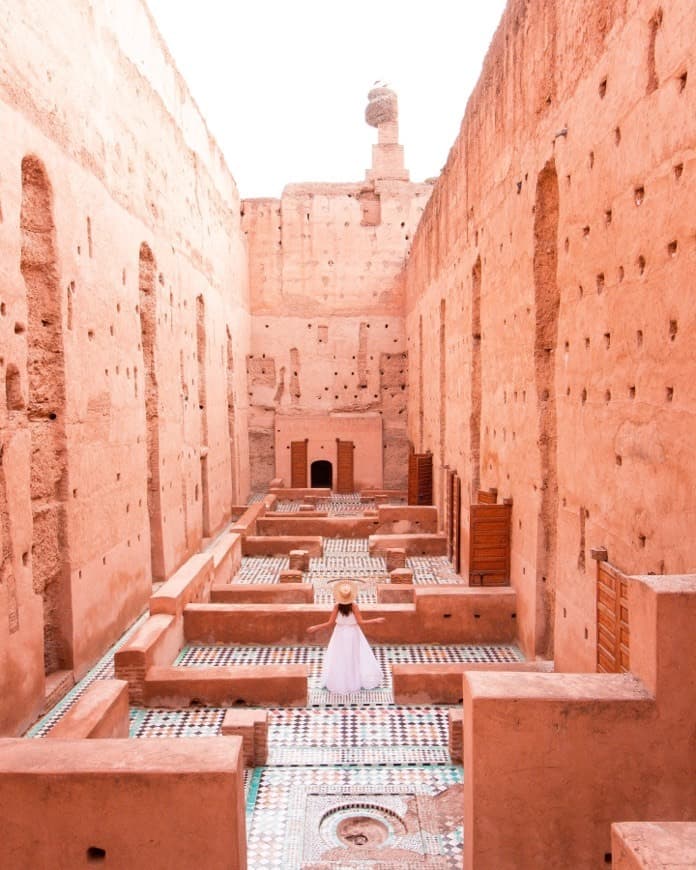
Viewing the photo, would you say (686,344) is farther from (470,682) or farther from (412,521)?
(412,521)

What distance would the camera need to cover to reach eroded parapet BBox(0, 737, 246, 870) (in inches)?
140

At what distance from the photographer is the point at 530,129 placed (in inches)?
313

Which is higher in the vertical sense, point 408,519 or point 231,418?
point 231,418

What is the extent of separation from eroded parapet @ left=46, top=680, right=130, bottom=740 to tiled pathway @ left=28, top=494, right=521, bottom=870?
40cm

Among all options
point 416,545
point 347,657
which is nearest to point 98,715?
point 347,657

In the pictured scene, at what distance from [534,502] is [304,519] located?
A: 6976 millimetres

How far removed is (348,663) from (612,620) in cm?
269

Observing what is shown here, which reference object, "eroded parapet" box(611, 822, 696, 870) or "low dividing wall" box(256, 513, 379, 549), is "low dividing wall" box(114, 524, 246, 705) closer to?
"low dividing wall" box(256, 513, 379, 549)

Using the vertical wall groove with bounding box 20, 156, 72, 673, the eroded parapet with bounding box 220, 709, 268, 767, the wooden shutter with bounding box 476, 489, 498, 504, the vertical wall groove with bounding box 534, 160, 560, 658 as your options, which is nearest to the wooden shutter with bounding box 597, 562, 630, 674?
the vertical wall groove with bounding box 534, 160, 560, 658

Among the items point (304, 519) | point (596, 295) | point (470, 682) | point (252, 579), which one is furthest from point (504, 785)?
point (304, 519)

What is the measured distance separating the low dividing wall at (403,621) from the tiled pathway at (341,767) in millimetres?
151

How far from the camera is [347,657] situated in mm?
7277

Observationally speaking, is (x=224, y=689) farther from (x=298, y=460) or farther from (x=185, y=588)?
(x=298, y=460)

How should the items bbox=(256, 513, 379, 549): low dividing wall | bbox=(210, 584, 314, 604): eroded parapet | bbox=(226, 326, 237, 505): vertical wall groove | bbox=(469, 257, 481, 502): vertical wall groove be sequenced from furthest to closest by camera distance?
bbox=(226, 326, 237, 505): vertical wall groove, bbox=(256, 513, 379, 549): low dividing wall, bbox=(469, 257, 481, 502): vertical wall groove, bbox=(210, 584, 314, 604): eroded parapet
